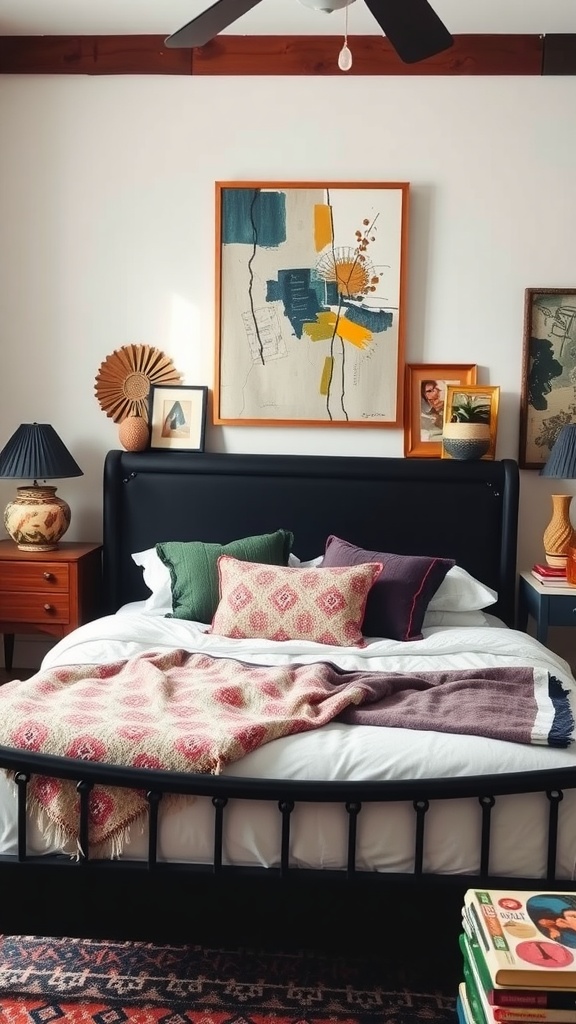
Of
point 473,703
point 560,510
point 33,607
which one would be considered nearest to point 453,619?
point 560,510

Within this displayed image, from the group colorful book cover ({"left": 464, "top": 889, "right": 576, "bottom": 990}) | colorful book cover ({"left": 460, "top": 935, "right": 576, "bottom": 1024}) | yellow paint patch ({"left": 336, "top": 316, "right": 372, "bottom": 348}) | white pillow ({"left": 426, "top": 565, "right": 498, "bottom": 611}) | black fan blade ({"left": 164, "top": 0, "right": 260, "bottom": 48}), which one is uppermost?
black fan blade ({"left": 164, "top": 0, "right": 260, "bottom": 48})

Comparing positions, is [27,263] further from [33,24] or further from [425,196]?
[425,196]

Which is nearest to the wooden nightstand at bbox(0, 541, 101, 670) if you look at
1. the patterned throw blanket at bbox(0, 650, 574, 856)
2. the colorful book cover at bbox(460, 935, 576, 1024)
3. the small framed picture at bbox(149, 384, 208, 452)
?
the small framed picture at bbox(149, 384, 208, 452)

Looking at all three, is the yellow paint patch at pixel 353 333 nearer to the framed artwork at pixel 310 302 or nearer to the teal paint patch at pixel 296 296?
the framed artwork at pixel 310 302

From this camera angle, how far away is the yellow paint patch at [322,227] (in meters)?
3.92

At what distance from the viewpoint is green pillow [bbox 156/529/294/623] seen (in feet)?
11.1

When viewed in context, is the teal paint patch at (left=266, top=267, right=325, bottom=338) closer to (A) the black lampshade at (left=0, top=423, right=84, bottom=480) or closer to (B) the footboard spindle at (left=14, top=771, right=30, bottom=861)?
(A) the black lampshade at (left=0, top=423, right=84, bottom=480)

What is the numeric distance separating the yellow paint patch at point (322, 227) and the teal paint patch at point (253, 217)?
13 cm

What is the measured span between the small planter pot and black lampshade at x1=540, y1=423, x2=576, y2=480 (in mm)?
268

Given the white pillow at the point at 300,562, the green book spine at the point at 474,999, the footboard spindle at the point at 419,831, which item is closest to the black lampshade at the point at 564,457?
the white pillow at the point at 300,562

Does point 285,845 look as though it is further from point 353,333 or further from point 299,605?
point 353,333

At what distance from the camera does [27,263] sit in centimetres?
407

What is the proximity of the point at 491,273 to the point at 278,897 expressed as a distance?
2788 millimetres

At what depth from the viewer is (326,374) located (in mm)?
3984
